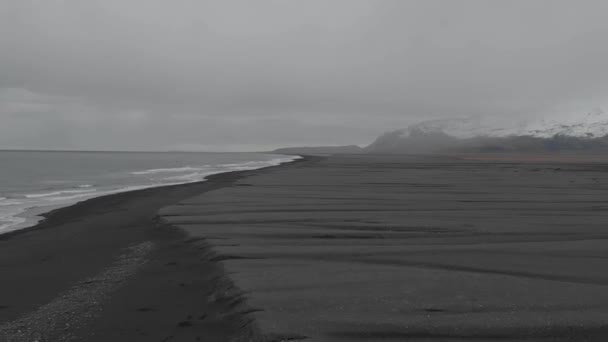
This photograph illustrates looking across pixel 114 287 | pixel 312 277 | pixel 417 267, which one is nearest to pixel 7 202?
pixel 114 287

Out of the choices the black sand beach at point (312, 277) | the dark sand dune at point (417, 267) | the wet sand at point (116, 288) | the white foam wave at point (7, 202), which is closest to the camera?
the dark sand dune at point (417, 267)

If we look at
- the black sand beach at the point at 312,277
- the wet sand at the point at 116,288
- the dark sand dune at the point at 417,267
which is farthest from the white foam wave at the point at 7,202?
the dark sand dune at the point at 417,267

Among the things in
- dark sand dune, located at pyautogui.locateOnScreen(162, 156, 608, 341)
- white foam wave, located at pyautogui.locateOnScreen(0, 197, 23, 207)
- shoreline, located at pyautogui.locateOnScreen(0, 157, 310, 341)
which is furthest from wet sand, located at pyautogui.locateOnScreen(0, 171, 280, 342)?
white foam wave, located at pyautogui.locateOnScreen(0, 197, 23, 207)

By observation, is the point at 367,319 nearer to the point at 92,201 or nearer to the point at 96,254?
the point at 96,254

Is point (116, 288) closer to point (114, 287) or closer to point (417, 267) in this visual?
point (114, 287)

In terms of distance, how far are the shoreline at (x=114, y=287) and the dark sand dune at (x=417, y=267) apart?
0.54 m

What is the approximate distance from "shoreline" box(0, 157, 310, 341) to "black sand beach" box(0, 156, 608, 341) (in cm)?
4

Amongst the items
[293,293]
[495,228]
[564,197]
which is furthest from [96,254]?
[564,197]

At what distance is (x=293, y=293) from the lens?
269 inches

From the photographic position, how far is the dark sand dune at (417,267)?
5.61m

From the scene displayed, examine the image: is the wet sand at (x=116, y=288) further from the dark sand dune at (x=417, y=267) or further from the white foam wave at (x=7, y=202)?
the white foam wave at (x=7, y=202)

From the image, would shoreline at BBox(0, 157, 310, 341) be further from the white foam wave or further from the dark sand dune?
the white foam wave

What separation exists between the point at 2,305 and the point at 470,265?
8.80 m

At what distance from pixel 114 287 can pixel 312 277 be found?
383 cm
